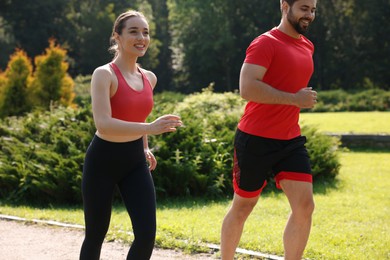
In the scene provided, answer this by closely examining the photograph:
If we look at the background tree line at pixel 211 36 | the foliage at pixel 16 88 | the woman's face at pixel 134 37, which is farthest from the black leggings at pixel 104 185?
the background tree line at pixel 211 36

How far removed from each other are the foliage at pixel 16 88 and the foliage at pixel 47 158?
623 centimetres

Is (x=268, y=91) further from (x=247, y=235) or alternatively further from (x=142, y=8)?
(x=142, y=8)

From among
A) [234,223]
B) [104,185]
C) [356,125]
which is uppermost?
[104,185]

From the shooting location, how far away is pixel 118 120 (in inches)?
138

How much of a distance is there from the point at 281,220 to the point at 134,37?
12.3 ft

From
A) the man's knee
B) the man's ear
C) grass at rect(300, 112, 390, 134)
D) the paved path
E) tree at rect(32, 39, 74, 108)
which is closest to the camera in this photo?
the man's ear

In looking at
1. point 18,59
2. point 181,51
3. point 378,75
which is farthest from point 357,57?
point 18,59

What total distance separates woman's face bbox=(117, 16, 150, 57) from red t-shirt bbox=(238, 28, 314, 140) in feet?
2.35

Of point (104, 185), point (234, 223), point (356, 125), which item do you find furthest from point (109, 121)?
point (356, 125)

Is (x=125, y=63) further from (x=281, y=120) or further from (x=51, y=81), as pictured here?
(x=51, y=81)

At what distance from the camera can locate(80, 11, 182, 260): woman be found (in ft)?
11.9

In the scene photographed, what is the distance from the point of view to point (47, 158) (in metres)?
8.60

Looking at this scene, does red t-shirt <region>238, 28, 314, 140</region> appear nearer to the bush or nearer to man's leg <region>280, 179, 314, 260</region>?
man's leg <region>280, 179, 314, 260</region>

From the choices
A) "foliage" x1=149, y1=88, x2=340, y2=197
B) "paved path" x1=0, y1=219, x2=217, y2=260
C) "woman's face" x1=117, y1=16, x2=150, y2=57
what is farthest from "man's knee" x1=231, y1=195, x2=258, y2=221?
"foliage" x1=149, y1=88, x2=340, y2=197
